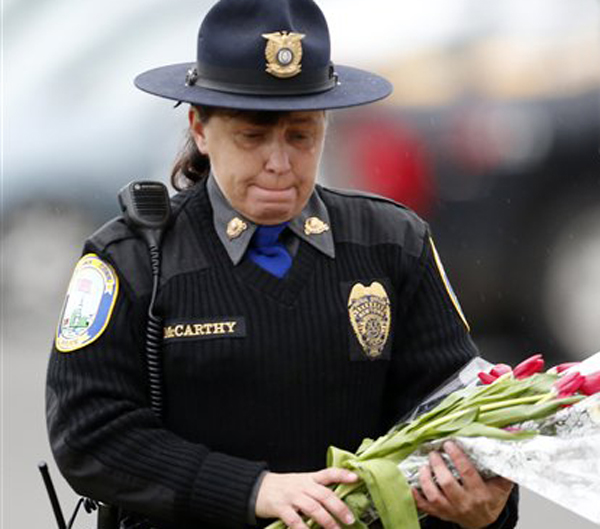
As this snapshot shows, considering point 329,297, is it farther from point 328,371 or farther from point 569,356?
point 569,356

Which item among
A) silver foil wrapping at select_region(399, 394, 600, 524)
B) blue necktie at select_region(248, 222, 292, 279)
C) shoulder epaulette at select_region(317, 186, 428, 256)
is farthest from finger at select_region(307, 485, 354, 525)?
shoulder epaulette at select_region(317, 186, 428, 256)

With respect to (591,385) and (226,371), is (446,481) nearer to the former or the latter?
(591,385)

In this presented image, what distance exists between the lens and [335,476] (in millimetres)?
2992

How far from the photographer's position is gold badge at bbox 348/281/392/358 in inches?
126

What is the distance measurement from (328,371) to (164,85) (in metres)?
0.63

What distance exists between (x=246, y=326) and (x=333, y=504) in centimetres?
40

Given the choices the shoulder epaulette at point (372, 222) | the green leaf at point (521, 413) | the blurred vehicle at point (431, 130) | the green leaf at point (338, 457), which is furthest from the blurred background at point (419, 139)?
the green leaf at point (521, 413)

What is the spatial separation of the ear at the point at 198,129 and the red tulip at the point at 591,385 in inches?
33.3

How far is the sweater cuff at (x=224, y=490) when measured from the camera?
307cm

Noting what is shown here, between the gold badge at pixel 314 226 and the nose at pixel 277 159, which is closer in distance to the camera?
the nose at pixel 277 159

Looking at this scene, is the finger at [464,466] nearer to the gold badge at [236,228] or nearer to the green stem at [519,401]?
the green stem at [519,401]

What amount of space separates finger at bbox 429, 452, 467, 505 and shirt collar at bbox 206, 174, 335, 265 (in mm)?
517

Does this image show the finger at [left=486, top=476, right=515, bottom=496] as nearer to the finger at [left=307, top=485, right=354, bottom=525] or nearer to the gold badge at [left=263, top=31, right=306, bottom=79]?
the finger at [left=307, top=485, right=354, bottom=525]

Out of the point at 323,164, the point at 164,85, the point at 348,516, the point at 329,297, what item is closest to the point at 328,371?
the point at 329,297
